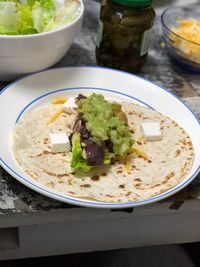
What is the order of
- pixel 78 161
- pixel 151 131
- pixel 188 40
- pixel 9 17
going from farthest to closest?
pixel 188 40, pixel 9 17, pixel 151 131, pixel 78 161

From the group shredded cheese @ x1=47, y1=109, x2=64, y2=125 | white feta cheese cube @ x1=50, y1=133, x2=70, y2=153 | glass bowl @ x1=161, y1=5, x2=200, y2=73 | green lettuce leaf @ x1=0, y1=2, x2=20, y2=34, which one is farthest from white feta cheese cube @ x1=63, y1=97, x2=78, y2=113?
glass bowl @ x1=161, y1=5, x2=200, y2=73

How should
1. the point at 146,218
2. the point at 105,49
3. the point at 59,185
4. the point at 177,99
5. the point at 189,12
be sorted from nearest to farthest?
the point at 59,185 → the point at 146,218 → the point at 177,99 → the point at 105,49 → the point at 189,12

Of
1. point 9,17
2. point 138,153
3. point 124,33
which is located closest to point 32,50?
point 9,17

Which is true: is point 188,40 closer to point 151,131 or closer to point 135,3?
point 135,3

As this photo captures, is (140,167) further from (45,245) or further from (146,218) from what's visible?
(45,245)

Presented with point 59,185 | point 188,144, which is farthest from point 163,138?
point 59,185

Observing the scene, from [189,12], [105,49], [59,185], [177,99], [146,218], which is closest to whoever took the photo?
[59,185]
